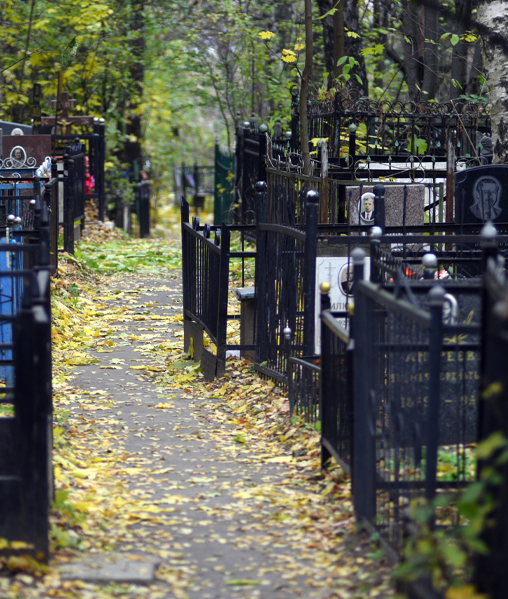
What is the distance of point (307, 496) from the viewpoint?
16.7 feet

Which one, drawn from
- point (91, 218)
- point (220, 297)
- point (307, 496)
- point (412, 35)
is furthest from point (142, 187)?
point (307, 496)

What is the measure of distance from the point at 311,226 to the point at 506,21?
11.4 feet

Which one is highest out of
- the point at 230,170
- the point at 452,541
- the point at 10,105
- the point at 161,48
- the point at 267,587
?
the point at 161,48

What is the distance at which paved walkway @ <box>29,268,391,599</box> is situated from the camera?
3.90 m

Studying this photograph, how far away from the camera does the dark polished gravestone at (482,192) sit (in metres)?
8.34

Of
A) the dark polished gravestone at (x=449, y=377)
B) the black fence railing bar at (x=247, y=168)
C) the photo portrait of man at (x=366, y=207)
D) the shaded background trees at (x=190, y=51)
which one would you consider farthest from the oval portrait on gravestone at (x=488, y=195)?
the shaded background trees at (x=190, y=51)

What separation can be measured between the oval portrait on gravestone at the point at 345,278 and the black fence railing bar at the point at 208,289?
117 centimetres

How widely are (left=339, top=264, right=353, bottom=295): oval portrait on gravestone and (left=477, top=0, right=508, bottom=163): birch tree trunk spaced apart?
9.40 feet

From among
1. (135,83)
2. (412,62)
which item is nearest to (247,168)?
(412,62)

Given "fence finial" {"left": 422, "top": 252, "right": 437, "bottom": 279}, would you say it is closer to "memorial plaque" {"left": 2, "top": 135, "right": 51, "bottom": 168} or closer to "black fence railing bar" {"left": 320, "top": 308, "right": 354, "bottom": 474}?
"black fence railing bar" {"left": 320, "top": 308, "right": 354, "bottom": 474}

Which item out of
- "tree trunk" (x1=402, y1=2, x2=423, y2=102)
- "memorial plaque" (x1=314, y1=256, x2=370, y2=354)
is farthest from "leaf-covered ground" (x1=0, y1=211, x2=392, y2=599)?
"tree trunk" (x1=402, y1=2, x2=423, y2=102)

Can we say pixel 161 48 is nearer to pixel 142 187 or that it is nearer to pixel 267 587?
pixel 142 187

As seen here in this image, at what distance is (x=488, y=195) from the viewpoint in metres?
8.36

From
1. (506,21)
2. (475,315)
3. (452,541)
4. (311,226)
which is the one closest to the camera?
(452,541)
